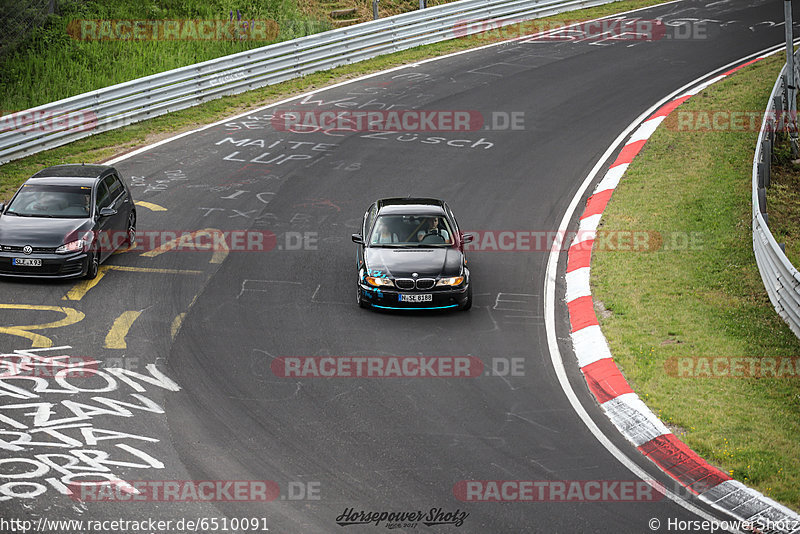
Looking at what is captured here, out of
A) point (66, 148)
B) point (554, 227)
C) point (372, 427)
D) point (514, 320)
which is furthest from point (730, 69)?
point (372, 427)

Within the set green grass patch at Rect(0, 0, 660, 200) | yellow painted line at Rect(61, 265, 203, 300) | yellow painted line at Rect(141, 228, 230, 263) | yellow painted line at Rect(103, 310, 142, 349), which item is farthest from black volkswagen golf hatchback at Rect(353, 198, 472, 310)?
green grass patch at Rect(0, 0, 660, 200)

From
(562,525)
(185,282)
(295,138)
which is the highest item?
(295,138)

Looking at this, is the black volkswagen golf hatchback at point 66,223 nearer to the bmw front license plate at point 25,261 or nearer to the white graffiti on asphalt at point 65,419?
the bmw front license plate at point 25,261

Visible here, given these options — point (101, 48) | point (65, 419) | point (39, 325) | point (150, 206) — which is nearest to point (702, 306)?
point (65, 419)

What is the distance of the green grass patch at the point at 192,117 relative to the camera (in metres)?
20.5

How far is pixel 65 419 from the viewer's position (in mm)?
10477

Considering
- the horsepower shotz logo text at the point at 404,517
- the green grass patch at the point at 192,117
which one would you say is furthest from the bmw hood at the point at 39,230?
the horsepower shotz logo text at the point at 404,517

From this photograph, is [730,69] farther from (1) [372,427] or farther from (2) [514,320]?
(1) [372,427]

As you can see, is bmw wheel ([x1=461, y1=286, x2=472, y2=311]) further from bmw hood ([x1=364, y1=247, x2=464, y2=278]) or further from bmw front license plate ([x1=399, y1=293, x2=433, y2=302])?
bmw front license plate ([x1=399, y1=293, x2=433, y2=302])

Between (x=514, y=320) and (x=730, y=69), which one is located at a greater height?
(x=730, y=69)

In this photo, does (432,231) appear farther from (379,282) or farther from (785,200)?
(785,200)

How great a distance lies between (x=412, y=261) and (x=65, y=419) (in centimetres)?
602

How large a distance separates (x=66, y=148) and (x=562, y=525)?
56.6 ft

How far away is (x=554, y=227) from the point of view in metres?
17.7
